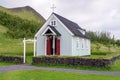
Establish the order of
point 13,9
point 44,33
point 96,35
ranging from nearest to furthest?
point 44,33
point 96,35
point 13,9

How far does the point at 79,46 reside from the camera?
35281mm

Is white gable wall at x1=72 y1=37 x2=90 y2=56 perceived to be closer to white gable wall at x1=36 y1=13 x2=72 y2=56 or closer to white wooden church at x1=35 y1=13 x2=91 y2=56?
white wooden church at x1=35 y1=13 x2=91 y2=56

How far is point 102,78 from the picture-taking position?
1566 centimetres

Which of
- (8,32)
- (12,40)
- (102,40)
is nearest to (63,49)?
(12,40)

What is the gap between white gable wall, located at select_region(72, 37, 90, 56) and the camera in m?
32.6

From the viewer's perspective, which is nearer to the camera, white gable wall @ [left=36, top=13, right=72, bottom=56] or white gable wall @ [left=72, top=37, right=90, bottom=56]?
white gable wall @ [left=36, top=13, right=72, bottom=56]

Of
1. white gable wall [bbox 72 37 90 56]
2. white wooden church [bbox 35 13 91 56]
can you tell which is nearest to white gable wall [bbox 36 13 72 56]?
white wooden church [bbox 35 13 91 56]

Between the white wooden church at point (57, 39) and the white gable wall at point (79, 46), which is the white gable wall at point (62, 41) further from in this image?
the white gable wall at point (79, 46)

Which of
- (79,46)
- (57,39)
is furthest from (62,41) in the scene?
(79,46)

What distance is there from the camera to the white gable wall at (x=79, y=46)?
3259 cm

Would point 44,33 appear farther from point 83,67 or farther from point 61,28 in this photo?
point 83,67

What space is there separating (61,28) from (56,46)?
2600mm

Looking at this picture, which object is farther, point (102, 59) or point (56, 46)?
point (56, 46)

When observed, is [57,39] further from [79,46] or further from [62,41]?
[79,46]
